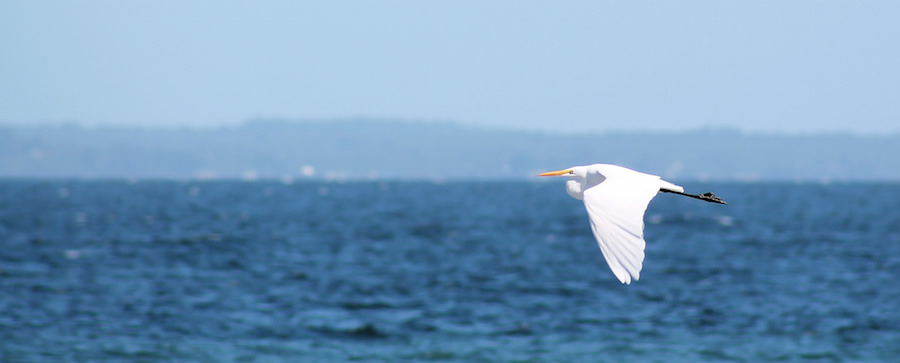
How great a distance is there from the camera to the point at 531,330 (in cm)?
2511

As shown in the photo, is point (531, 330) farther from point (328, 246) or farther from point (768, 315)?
point (328, 246)

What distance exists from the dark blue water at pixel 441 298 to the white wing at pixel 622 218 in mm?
14290

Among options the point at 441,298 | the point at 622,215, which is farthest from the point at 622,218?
the point at 441,298

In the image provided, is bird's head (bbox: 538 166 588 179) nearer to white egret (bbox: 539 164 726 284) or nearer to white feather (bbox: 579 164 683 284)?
white egret (bbox: 539 164 726 284)

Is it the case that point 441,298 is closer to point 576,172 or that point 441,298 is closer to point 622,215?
point 576,172

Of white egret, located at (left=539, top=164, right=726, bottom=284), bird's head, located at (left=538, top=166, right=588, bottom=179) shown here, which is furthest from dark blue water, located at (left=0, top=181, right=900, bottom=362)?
white egret, located at (left=539, top=164, right=726, bottom=284)

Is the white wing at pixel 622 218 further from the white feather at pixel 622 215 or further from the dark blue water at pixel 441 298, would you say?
the dark blue water at pixel 441 298

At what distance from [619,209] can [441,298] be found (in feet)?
73.7

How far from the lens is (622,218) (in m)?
7.36

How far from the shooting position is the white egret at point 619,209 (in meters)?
6.79

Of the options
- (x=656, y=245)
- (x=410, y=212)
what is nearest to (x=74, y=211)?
(x=410, y=212)

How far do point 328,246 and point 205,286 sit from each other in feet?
51.7

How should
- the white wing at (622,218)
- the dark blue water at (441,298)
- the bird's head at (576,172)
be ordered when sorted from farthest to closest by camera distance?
the dark blue water at (441,298)
the bird's head at (576,172)
the white wing at (622,218)

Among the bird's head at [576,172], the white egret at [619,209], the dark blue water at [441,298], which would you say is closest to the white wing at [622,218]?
the white egret at [619,209]
